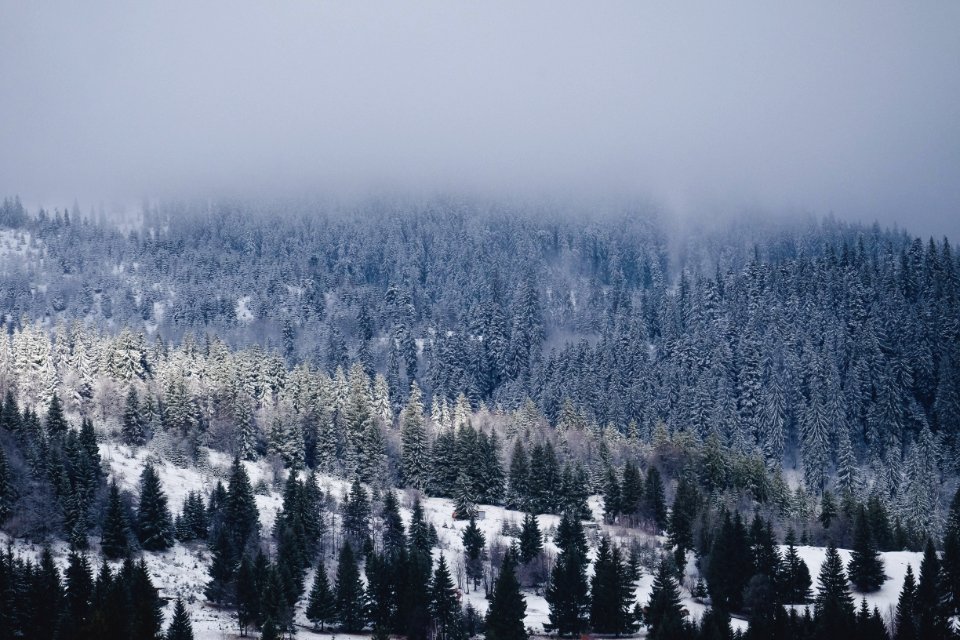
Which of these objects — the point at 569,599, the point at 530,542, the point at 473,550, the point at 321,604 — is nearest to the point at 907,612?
the point at 569,599

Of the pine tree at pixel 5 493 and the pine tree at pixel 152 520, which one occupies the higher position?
the pine tree at pixel 5 493

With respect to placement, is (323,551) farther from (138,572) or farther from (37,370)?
(37,370)

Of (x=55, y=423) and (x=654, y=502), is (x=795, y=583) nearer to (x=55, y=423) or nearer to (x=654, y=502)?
(x=654, y=502)

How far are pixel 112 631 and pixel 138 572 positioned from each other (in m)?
19.6

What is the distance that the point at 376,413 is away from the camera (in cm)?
17025

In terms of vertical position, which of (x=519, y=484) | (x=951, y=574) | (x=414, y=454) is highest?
(x=414, y=454)

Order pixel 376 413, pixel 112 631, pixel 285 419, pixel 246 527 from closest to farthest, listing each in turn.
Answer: pixel 112 631 < pixel 246 527 < pixel 285 419 < pixel 376 413

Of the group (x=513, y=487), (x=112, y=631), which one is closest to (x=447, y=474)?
(x=513, y=487)

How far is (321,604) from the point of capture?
299 feet

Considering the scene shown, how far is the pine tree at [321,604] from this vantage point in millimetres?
91125

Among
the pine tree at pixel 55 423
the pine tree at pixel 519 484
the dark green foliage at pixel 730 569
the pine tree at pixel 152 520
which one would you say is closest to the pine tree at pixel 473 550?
the pine tree at pixel 519 484

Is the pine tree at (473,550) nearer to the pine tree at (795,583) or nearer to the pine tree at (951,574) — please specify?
the pine tree at (795,583)

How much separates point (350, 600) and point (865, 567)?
191ft

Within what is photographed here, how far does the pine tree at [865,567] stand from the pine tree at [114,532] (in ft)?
267
